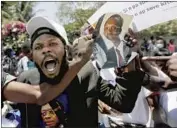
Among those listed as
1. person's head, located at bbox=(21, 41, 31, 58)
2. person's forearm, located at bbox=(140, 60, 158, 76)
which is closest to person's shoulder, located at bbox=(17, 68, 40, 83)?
person's head, located at bbox=(21, 41, 31, 58)

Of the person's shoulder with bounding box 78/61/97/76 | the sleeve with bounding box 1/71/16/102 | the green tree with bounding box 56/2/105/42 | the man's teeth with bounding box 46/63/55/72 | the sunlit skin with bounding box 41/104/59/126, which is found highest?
the green tree with bounding box 56/2/105/42

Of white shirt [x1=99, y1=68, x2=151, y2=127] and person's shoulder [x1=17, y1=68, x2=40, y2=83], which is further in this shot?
white shirt [x1=99, y1=68, x2=151, y2=127]

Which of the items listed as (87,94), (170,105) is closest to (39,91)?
(87,94)

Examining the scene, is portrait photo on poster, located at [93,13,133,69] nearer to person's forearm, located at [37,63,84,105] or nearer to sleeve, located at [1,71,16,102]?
person's forearm, located at [37,63,84,105]

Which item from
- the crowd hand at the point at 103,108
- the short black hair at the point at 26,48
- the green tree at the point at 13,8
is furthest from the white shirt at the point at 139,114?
the green tree at the point at 13,8

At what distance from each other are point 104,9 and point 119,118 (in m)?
1.04

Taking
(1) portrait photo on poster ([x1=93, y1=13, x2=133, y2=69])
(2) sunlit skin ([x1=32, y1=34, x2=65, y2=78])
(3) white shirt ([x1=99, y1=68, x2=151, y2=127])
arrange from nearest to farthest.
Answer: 1. (2) sunlit skin ([x1=32, y1=34, x2=65, y2=78])
2. (1) portrait photo on poster ([x1=93, y1=13, x2=133, y2=69])
3. (3) white shirt ([x1=99, y1=68, x2=151, y2=127])

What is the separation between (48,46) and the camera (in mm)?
3055

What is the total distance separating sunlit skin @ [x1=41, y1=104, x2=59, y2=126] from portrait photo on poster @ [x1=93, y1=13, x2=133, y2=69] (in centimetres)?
47

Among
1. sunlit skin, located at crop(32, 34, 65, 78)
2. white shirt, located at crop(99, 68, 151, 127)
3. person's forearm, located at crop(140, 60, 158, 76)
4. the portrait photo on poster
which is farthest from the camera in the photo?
white shirt, located at crop(99, 68, 151, 127)

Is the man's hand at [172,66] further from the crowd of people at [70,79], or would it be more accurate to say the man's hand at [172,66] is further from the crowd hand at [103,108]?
the crowd hand at [103,108]

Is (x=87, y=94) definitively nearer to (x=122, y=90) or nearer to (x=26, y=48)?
(x=122, y=90)

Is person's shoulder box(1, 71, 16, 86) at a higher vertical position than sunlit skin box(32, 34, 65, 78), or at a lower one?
lower

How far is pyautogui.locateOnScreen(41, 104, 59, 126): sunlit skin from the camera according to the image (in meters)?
3.09
